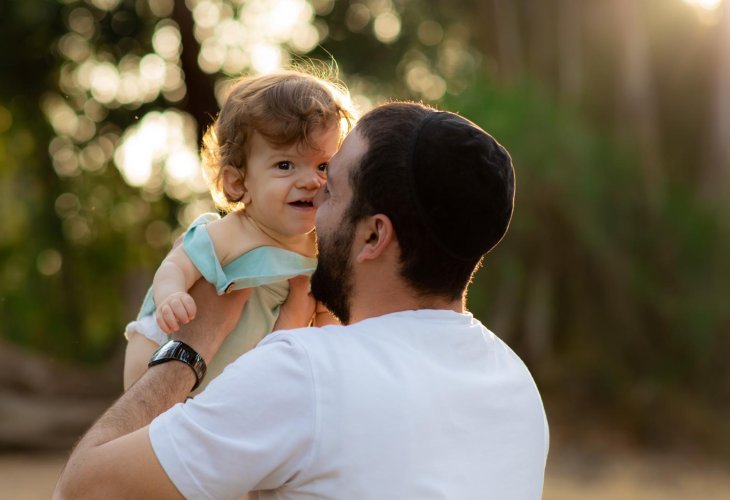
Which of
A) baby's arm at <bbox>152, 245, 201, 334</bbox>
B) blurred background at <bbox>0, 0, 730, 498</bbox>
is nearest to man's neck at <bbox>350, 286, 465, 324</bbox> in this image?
baby's arm at <bbox>152, 245, 201, 334</bbox>

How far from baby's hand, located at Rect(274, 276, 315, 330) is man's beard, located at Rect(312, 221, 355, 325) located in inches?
21.6

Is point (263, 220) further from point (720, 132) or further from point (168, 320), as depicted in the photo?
point (720, 132)

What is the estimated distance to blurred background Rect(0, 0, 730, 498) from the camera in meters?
11.4

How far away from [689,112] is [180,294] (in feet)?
37.2

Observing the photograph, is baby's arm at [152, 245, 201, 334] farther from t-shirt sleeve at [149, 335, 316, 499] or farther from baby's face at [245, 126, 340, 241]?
t-shirt sleeve at [149, 335, 316, 499]

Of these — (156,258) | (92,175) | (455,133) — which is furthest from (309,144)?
(156,258)

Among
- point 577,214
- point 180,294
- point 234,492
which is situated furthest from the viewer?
point 577,214

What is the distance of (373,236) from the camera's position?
2.23 m

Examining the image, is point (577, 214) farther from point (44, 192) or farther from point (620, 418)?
point (44, 192)

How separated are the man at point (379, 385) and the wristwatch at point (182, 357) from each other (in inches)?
5.3

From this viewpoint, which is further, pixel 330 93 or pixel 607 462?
pixel 607 462

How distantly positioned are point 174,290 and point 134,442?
0.79 m

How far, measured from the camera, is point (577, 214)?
11.2 meters

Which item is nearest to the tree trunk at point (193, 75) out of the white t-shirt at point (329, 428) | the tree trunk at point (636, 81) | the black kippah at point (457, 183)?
the tree trunk at point (636, 81)
